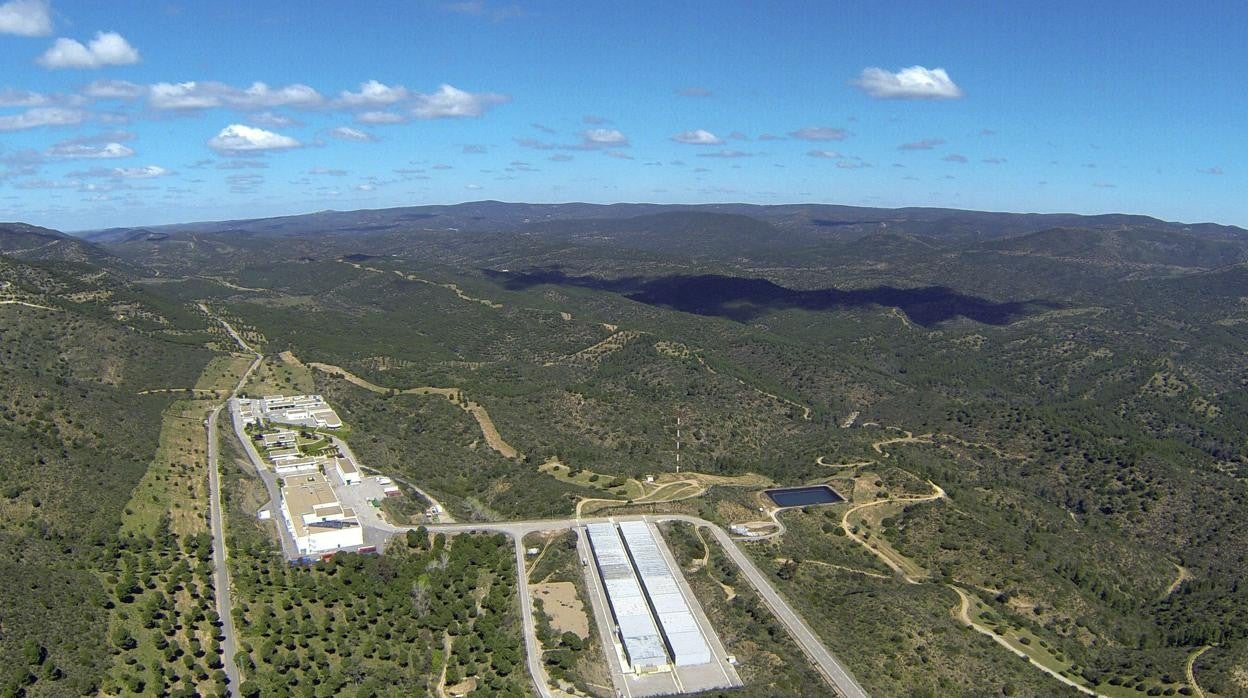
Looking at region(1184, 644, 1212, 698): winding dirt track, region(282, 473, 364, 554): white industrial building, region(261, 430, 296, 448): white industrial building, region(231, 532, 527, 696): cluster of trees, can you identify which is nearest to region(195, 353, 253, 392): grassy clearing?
region(261, 430, 296, 448): white industrial building

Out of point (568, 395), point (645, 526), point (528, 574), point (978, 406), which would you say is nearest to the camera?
point (528, 574)

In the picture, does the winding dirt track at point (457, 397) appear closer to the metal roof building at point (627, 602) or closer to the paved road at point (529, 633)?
the metal roof building at point (627, 602)

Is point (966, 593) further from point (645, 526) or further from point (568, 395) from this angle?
point (568, 395)

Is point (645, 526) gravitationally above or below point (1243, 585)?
above

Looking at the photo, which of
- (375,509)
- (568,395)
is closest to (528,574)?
(375,509)

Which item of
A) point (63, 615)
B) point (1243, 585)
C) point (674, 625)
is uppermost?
point (63, 615)

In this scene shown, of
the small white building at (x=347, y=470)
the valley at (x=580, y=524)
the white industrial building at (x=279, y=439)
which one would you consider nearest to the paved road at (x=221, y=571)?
the valley at (x=580, y=524)
